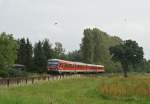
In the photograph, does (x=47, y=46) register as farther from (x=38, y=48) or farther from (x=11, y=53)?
(x=11, y=53)

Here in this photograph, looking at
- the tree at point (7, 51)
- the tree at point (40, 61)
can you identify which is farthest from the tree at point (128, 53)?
the tree at point (7, 51)

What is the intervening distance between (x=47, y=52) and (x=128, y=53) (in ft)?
69.3

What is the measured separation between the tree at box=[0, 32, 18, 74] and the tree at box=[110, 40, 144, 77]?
117 feet

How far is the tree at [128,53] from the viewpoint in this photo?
106 metres

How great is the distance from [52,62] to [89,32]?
6211 centimetres

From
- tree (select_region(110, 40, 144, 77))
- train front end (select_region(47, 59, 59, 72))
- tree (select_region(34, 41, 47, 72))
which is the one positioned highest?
tree (select_region(110, 40, 144, 77))

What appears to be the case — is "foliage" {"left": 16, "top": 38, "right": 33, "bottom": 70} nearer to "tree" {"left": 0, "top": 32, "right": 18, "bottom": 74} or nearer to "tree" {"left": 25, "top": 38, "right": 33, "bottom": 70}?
"tree" {"left": 25, "top": 38, "right": 33, "bottom": 70}

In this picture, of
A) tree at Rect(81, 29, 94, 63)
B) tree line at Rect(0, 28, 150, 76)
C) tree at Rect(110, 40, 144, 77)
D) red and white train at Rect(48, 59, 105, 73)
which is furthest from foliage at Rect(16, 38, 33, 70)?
tree at Rect(81, 29, 94, 63)

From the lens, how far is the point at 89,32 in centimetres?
12781

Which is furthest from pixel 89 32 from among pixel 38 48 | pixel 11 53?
pixel 11 53

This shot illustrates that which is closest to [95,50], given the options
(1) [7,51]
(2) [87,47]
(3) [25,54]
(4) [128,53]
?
(2) [87,47]

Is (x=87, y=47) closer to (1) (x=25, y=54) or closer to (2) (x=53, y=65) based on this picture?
(1) (x=25, y=54)

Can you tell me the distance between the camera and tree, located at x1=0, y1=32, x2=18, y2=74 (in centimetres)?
7147

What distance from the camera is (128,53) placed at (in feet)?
349
